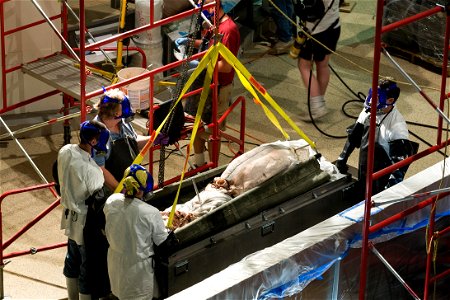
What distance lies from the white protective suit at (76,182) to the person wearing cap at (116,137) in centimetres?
29

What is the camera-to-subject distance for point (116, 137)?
8492mm

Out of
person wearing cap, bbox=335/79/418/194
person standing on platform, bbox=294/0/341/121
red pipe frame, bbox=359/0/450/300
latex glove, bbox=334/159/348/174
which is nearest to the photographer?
red pipe frame, bbox=359/0/450/300

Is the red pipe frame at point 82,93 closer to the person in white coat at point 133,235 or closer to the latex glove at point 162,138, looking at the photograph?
the latex glove at point 162,138

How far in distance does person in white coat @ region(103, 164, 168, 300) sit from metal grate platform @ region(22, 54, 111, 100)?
2.42 m

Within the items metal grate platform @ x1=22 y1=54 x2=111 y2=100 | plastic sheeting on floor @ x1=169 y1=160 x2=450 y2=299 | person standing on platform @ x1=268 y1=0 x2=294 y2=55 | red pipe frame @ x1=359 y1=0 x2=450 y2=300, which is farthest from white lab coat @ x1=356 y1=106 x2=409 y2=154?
person standing on platform @ x1=268 y1=0 x2=294 y2=55

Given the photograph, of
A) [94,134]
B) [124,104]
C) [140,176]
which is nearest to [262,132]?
Answer: [124,104]

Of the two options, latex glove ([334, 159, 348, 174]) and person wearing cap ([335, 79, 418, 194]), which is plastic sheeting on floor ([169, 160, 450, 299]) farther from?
latex glove ([334, 159, 348, 174])

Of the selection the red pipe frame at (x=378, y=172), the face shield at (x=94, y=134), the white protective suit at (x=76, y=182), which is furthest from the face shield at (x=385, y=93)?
the white protective suit at (x=76, y=182)

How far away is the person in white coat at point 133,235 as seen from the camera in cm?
742

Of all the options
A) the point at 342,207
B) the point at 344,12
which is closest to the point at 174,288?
the point at 342,207

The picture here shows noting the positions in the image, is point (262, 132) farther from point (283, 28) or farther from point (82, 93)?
point (82, 93)

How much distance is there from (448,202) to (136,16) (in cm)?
588

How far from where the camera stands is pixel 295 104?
1227 centimetres

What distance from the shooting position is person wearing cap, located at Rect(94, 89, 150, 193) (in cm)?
825
